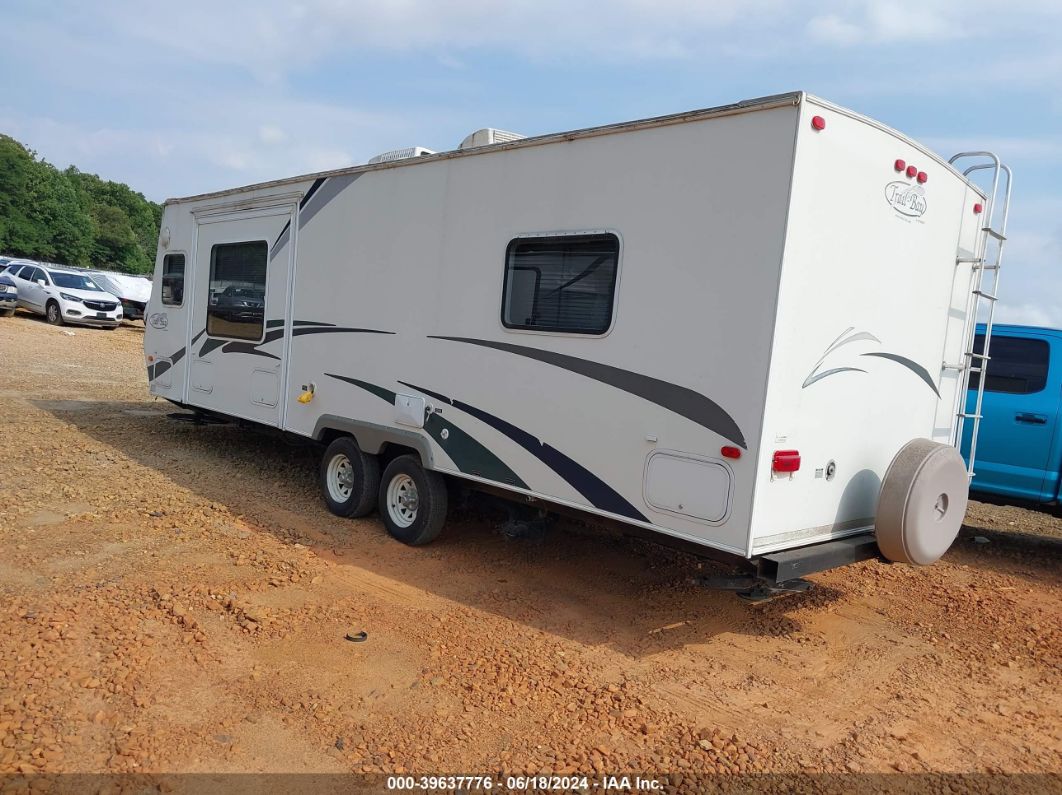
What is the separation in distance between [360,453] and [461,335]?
5.22ft

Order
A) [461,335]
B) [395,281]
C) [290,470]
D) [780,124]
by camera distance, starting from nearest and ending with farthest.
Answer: [780,124] → [461,335] → [395,281] → [290,470]

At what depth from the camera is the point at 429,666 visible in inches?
172

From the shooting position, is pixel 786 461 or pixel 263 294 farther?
pixel 263 294

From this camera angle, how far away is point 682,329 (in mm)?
4551

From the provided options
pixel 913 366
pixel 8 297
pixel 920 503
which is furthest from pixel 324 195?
pixel 8 297

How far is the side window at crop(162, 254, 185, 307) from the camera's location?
9.06 metres

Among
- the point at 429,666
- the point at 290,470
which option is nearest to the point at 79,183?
the point at 290,470

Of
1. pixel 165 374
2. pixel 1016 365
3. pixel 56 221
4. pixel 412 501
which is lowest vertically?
pixel 412 501

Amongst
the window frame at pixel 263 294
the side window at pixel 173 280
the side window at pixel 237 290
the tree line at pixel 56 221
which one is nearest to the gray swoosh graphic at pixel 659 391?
the window frame at pixel 263 294

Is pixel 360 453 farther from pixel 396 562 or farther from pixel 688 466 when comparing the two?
pixel 688 466

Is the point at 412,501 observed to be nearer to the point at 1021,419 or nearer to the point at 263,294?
the point at 263,294

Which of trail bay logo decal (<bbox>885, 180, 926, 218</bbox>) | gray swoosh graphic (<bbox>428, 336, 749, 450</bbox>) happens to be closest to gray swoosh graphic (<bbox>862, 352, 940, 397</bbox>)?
Result: trail bay logo decal (<bbox>885, 180, 926, 218</bbox>)

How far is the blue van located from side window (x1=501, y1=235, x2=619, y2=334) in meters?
3.98

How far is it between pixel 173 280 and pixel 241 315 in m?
1.70
